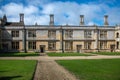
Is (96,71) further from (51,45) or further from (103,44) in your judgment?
(103,44)

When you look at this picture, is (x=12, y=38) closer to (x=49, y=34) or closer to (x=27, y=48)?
(x=27, y=48)

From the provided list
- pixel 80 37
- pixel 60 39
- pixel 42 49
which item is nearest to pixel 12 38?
pixel 42 49

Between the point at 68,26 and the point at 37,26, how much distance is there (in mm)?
6669

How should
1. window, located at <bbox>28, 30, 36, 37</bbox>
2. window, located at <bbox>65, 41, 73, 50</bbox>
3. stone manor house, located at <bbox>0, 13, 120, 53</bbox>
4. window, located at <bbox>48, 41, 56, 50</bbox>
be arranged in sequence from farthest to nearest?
window, located at <bbox>65, 41, 73, 50</bbox>, window, located at <bbox>48, 41, 56, 50</bbox>, window, located at <bbox>28, 30, 36, 37</bbox>, stone manor house, located at <bbox>0, 13, 120, 53</bbox>

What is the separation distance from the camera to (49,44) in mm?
49281

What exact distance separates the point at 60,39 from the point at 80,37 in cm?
443

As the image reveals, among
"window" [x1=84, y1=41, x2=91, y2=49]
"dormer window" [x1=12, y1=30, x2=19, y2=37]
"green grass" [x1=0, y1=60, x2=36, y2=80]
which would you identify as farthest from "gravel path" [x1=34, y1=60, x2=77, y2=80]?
"window" [x1=84, y1=41, x2=91, y2=49]

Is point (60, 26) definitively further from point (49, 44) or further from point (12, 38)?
point (12, 38)

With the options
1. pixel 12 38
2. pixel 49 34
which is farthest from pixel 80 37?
pixel 12 38

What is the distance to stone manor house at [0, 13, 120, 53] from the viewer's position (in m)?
48.2

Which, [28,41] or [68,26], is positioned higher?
[68,26]

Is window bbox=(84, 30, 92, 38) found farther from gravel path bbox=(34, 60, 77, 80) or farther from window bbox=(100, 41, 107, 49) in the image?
gravel path bbox=(34, 60, 77, 80)

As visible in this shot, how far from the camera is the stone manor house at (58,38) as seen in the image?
48.2m

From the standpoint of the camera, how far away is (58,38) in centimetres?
4966
